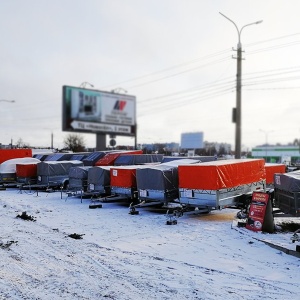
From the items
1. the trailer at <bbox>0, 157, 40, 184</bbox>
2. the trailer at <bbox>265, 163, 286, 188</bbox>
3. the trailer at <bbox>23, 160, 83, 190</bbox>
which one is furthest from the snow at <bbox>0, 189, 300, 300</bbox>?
the trailer at <bbox>0, 157, 40, 184</bbox>

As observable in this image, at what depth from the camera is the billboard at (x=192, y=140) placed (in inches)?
4732

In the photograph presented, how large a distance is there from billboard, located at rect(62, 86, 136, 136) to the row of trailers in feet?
63.4

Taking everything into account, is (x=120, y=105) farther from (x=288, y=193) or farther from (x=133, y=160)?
(x=288, y=193)

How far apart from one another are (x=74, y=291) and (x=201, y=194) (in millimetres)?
7503

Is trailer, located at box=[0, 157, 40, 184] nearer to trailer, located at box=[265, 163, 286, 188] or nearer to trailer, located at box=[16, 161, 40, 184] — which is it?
trailer, located at box=[16, 161, 40, 184]

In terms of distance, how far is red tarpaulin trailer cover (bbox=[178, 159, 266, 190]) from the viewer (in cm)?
1230

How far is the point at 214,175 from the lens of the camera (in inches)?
481

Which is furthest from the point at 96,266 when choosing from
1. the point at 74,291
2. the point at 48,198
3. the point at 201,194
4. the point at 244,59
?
the point at 244,59

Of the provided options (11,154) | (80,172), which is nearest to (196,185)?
(80,172)

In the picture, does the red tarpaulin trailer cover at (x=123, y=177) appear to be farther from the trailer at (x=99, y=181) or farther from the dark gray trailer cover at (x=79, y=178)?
the dark gray trailer cover at (x=79, y=178)

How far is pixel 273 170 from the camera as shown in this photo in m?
18.0

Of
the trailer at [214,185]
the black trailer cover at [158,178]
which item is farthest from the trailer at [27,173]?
the trailer at [214,185]

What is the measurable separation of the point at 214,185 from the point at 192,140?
11110cm

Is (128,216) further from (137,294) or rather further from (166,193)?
(137,294)
